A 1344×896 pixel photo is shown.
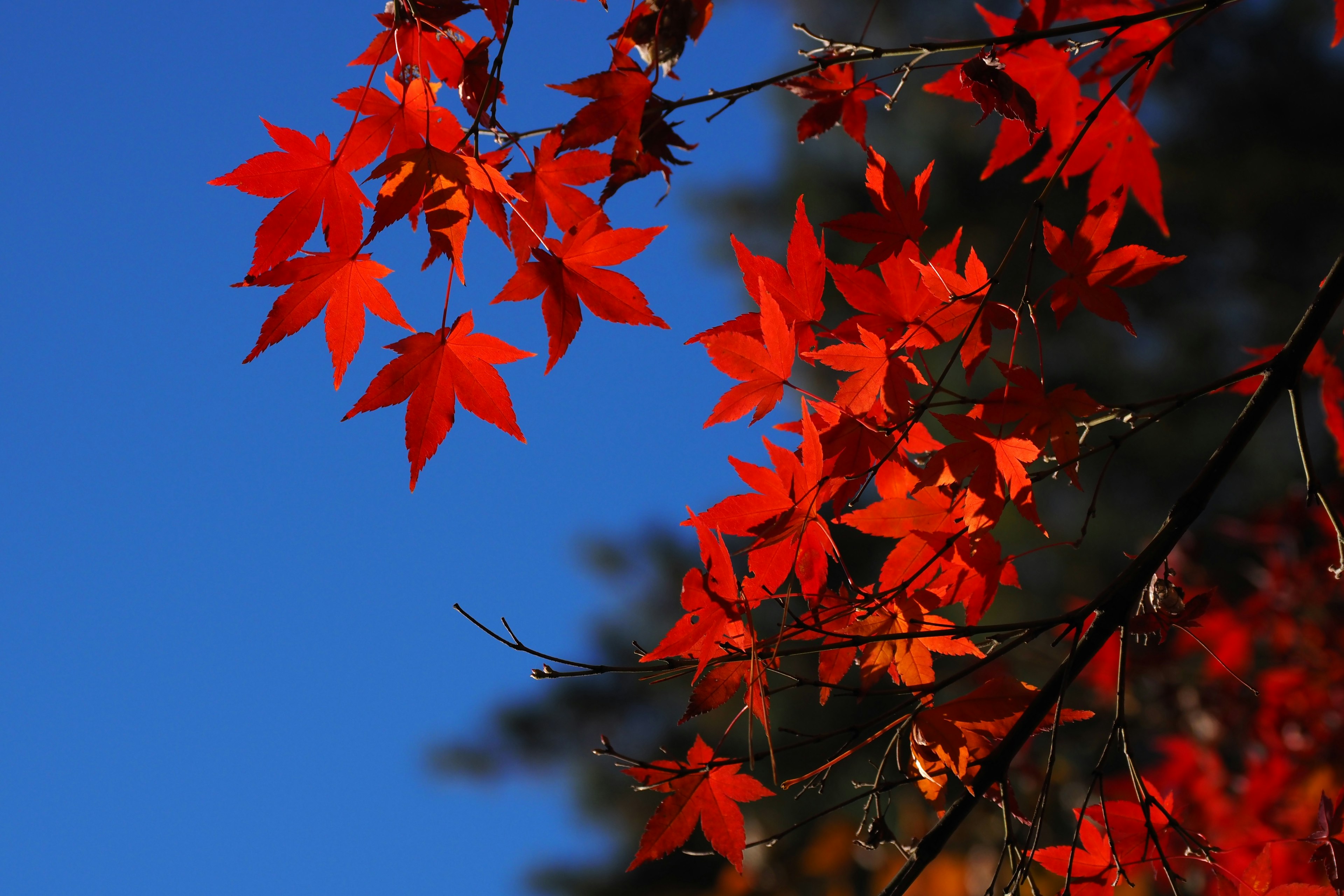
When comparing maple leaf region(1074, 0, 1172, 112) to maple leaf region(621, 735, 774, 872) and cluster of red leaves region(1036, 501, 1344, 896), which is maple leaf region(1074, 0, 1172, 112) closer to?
maple leaf region(621, 735, 774, 872)

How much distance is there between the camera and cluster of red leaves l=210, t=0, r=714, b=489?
85 centimetres

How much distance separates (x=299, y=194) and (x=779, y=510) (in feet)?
2.02

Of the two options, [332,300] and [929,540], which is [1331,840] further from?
[332,300]

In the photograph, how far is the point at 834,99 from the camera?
112 centimetres

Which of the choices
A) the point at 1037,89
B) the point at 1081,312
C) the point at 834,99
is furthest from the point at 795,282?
the point at 1081,312

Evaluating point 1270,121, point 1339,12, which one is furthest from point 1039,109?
point 1270,121

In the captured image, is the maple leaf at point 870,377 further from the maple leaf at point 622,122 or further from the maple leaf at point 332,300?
the maple leaf at point 332,300

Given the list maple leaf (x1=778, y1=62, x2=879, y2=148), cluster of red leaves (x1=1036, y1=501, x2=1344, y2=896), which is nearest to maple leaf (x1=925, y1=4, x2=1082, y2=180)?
maple leaf (x1=778, y1=62, x2=879, y2=148)

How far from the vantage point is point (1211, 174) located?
8.02 m

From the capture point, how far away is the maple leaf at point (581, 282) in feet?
3.01

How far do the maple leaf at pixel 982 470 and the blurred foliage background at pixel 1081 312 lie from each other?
584 cm

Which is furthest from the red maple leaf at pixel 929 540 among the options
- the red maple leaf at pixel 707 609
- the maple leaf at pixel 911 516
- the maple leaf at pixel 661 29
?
the maple leaf at pixel 661 29

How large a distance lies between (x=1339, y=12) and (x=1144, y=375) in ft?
24.1

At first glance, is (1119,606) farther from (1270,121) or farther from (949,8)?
(1270,121)
